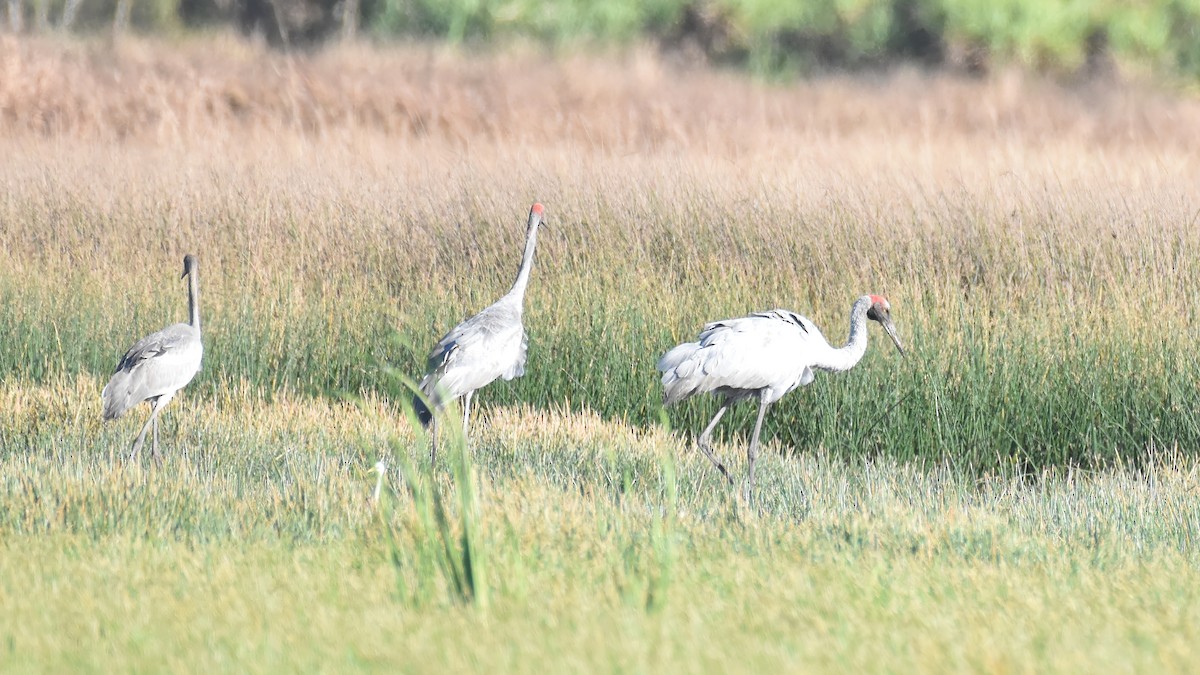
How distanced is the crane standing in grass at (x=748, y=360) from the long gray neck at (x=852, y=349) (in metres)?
0.01

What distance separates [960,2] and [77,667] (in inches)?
940

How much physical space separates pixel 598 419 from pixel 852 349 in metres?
1.40

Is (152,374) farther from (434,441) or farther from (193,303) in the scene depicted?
(434,441)

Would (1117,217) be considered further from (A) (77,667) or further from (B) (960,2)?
(B) (960,2)

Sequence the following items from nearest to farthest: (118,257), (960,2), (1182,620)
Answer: (1182,620), (118,257), (960,2)

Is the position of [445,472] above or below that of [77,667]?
below

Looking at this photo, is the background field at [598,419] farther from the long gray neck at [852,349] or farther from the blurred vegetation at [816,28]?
the blurred vegetation at [816,28]

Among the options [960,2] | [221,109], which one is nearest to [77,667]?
[221,109]

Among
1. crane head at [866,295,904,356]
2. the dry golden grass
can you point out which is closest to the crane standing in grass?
crane head at [866,295,904,356]

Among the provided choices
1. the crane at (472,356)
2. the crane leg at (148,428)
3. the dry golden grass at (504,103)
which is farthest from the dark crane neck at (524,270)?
the dry golden grass at (504,103)

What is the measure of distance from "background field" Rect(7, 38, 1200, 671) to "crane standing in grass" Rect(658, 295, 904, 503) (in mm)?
369

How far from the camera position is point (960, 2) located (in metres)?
25.9

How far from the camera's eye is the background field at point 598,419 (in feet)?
14.6

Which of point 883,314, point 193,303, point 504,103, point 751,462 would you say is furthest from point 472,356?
point 504,103
